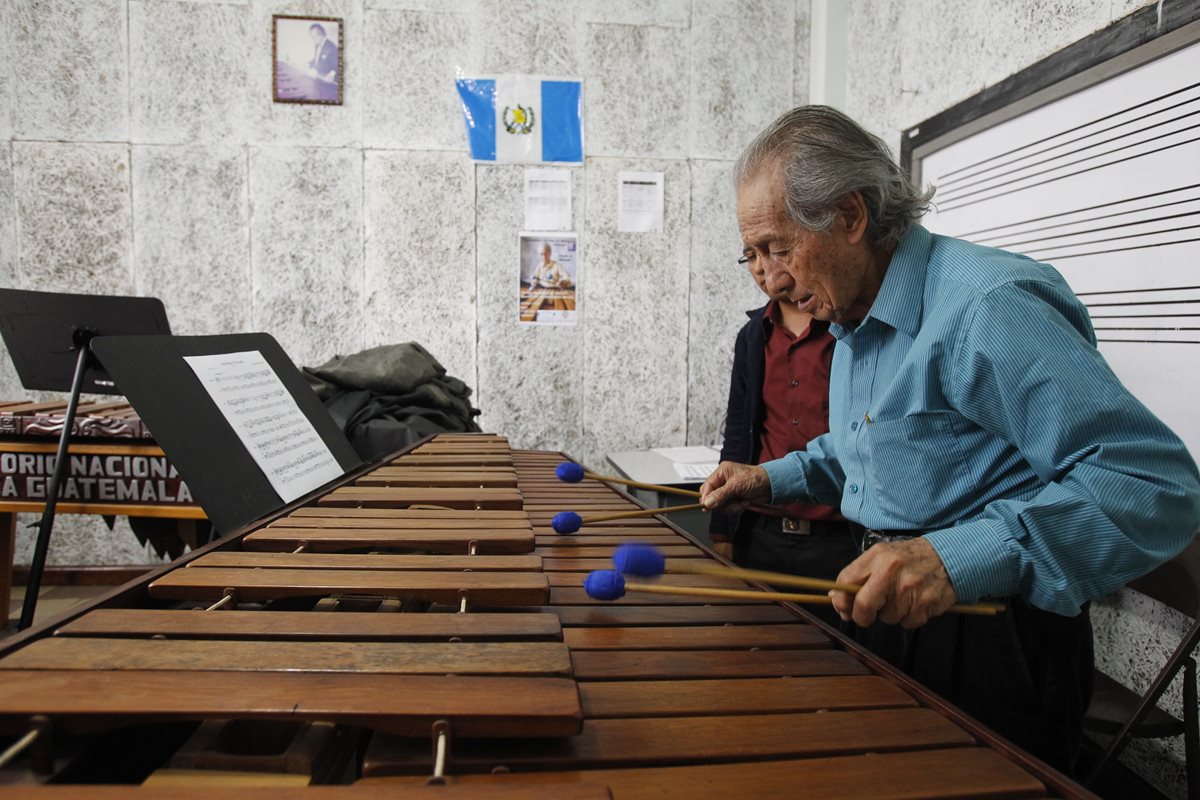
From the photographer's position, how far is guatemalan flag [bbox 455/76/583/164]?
3789 millimetres

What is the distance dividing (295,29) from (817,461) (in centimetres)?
349

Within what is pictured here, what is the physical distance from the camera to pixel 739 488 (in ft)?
5.58

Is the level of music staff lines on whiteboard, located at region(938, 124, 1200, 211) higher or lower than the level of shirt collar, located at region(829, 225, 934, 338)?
higher

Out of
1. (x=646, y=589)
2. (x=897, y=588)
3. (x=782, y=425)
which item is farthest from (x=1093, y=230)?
(x=646, y=589)

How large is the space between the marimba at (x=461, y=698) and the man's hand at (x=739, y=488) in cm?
56

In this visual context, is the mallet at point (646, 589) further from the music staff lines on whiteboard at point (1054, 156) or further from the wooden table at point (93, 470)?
the wooden table at point (93, 470)

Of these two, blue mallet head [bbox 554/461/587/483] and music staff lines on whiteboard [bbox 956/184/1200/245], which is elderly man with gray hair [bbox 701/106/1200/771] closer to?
blue mallet head [bbox 554/461/587/483]

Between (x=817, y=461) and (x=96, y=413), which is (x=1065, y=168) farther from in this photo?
(x=96, y=413)

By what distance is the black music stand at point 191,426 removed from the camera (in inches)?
55.0

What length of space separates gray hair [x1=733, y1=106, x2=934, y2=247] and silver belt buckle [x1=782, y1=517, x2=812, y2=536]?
3.83 ft

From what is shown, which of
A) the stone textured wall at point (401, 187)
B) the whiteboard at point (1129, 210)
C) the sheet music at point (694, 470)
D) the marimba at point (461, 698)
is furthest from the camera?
the stone textured wall at point (401, 187)

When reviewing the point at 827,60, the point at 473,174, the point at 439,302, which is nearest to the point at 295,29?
the point at 473,174

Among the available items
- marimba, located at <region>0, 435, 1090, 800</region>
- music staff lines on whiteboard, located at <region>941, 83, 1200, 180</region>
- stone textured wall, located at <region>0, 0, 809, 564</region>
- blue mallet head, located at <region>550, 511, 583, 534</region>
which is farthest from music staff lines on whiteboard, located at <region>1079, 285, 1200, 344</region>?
stone textured wall, located at <region>0, 0, 809, 564</region>

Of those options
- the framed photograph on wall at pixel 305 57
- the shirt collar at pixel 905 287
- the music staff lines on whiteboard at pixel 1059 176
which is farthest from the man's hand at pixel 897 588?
the framed photograph on wall at pixel 305 57
